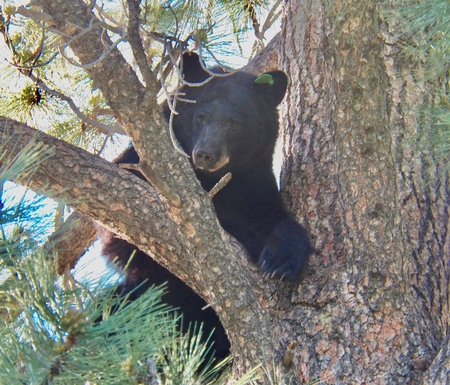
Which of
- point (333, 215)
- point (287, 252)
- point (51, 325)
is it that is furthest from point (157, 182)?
point (333, 215)

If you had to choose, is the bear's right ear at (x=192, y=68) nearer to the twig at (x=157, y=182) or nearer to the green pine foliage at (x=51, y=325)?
the twig at (x=157, y=182)

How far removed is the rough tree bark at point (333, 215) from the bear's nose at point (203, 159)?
0.63 meters

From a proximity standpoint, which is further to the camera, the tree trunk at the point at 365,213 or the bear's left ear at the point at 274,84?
the bear's left ear at the point at 274,84

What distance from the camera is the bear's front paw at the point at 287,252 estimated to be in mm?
3014

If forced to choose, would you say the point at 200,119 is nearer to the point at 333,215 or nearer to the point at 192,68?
the point at 192,68

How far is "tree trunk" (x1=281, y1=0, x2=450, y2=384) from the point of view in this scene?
2658mm

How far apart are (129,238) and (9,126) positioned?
81cm

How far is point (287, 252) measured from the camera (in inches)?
122

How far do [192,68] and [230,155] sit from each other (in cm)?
68

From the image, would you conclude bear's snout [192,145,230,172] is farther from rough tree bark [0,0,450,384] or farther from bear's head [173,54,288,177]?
rough tree bark [0,0,450,384]

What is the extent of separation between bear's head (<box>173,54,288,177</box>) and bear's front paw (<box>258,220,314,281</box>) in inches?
30.9

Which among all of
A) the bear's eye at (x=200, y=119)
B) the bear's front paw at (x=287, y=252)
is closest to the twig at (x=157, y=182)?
the bear's front paw at (x=287, y=252)

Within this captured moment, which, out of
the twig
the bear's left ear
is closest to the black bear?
the bear's left ear

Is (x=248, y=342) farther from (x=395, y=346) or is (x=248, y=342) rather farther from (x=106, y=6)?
(x=106, y=6)
